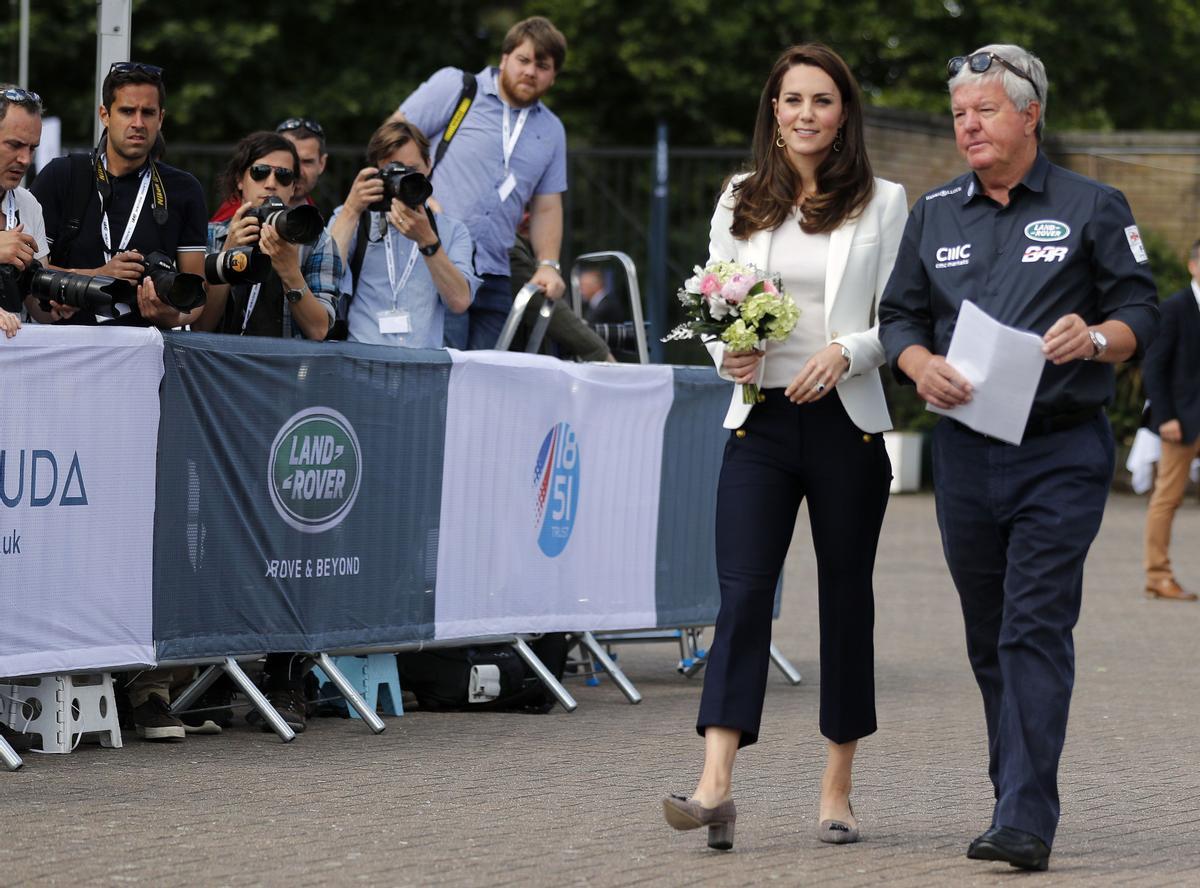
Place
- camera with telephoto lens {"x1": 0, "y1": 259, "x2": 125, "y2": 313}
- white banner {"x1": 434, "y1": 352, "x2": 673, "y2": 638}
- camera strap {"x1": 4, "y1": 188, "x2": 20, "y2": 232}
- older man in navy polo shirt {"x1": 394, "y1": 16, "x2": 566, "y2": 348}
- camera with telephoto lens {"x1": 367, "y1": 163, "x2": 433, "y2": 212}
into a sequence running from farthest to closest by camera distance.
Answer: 1. older man in navy polo shirt {"x1": 394, "y1": 16, "x2": 566, "y2": 348}
2. camera with telephoto lens {"x1": 367, "y1": 163, "x2": 433, "y2": 212}
3. white banner {"x1": 434, "y1": 352, "x2": 673, "y2": 638}
4. camera strap {"x1": 4, "y1": 188, "x2": 20, "y2": 232}
5. camera with telephoto lens {"x1": 0, "y1": 259, "x2": 125, "y2": 313}

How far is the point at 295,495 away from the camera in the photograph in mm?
7531

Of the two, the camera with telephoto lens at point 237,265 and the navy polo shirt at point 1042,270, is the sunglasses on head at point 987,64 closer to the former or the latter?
the navy polo shirt at point 1042,270

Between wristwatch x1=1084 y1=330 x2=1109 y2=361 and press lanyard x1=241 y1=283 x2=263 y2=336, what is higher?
wristwatch x1=1084 y1=330 x2=1109 y2=361

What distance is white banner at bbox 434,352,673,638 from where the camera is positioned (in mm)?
8258

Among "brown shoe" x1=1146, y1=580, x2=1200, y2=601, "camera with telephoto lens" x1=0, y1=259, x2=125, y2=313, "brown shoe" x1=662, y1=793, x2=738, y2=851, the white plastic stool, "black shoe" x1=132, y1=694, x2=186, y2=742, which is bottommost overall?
"brown shoe" x1=1146, y1=580, x2=1200, y2=601

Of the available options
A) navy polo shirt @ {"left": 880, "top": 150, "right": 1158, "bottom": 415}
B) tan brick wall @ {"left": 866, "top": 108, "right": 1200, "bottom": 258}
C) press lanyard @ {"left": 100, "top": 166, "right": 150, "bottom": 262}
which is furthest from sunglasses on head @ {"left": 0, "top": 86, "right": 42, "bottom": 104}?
tan brick wall @ {"left": 866, "top": 108, "right": 1200, "bottom": 258}

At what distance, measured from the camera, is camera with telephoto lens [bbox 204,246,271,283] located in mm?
7379

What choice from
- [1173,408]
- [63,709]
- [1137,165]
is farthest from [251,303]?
[1137,165]

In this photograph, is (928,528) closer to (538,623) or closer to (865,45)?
(538,623)

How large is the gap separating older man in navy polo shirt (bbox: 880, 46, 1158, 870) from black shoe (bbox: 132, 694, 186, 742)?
10.1 feet

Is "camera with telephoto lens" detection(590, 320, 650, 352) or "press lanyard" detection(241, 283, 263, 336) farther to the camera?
"camera with telephoto lens" detection(590, 320, 650, 352)

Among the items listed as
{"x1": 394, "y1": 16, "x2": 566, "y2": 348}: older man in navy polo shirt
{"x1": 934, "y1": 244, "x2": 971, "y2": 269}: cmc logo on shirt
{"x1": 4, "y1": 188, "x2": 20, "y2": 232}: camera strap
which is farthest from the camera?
{"x1": 394, "y1": 16, "x2": 566, "y2": 348}: older man in navy polo shirt

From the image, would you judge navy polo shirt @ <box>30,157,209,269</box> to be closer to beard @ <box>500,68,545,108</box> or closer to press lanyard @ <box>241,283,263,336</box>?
press lanyard @ <box>241,283,263,336</box>

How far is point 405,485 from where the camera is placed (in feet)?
26.2
